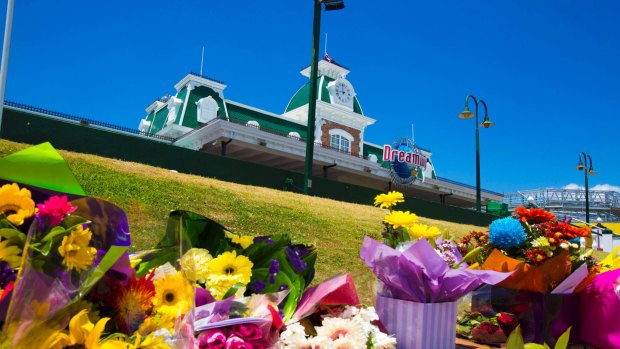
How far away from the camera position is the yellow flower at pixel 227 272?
1.38m

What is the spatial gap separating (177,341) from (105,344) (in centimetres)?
15

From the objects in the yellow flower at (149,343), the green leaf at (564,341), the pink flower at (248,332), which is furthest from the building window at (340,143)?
the yellow flower at (149,343)

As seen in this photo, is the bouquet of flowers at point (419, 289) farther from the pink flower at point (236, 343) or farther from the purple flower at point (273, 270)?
the pink flower at point (236, 343)

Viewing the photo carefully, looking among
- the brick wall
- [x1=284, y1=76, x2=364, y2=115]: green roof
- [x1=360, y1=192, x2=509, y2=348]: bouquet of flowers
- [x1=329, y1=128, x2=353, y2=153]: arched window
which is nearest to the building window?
[x1=329, y1=128, x2=353, y2=153]: arched window

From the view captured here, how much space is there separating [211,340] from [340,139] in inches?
1376

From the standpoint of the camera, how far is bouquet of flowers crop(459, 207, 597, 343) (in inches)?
85.3

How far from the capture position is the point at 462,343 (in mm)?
2523

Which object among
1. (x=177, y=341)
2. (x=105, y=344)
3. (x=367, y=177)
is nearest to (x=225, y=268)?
(x=177, y=341)

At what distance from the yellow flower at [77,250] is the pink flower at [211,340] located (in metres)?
0.37

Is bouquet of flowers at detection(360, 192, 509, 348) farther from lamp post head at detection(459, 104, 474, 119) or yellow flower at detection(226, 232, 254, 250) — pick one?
lamp post head at detection(459, 104, 474, 119)

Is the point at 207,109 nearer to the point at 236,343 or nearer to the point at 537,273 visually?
the point at 537,273

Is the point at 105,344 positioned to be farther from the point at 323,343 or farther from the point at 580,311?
the point at 580,311

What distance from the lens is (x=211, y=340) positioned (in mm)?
1158

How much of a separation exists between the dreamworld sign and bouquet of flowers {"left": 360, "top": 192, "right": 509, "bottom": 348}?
30.3m
